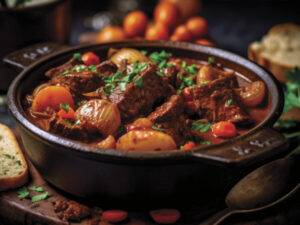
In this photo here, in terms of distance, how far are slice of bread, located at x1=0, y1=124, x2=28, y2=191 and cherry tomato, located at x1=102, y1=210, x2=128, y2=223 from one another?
27.6 inches

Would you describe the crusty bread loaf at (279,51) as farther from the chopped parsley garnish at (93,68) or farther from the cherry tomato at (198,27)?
the chopped parsley garnish at (93,68)

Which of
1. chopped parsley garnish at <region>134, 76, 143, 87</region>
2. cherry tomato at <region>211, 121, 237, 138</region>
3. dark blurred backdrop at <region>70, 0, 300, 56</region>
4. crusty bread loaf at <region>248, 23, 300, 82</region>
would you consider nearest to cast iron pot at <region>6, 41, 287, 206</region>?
cherry tomato at <region>211, 121, 237, 138</region>

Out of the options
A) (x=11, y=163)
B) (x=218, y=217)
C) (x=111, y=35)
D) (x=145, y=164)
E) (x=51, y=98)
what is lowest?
(x=218, y=217)

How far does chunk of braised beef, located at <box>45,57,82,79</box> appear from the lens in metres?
3.47

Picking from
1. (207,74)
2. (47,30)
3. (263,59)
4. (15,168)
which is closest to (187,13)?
(263,59)

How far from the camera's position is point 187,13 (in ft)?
21.5

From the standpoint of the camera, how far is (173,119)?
280cm

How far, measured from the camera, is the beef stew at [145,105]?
2744 millimetres

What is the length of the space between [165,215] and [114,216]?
322 mm

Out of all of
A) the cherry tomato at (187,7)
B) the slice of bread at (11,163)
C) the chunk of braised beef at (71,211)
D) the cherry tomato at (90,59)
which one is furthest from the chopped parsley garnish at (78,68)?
the cherry tomato at (187,7)

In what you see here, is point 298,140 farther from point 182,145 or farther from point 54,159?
point 54,159

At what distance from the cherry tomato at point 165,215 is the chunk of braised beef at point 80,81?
1.10 meters

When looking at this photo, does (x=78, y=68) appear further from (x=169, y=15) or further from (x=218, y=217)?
(x=169, y=15)

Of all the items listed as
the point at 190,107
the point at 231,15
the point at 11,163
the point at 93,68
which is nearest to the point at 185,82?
the point at 190,107
